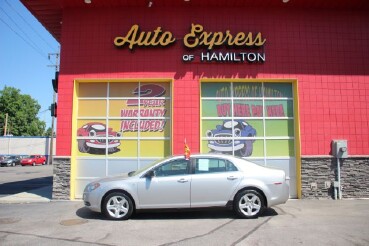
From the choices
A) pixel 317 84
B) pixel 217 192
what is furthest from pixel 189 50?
pixel 217 192

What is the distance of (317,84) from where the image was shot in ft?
39.1

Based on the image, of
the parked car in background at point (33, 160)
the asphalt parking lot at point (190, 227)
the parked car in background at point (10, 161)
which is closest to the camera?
the asphalt parking lot at point (190, 227)

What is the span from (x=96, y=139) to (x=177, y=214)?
428 cm

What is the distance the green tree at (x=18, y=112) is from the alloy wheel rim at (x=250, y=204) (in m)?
69.3

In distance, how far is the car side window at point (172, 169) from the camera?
858 centimetres

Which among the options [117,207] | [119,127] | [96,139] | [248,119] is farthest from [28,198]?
[248,119]

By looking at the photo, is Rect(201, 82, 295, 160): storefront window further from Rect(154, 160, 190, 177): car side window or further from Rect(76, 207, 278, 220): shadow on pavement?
Rect(154, 160, 190, 177): car side window

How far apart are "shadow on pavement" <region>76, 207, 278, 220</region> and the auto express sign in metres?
4.91

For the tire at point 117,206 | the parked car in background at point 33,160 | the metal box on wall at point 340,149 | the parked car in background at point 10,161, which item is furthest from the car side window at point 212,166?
the parked car in background at point 33,160

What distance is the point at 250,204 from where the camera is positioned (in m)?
8.49

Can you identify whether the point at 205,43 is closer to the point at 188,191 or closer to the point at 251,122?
the point at 251,122

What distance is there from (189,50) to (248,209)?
5.67 m

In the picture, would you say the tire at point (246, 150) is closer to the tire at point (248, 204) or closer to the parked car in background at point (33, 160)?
the tire at point (248, 204)

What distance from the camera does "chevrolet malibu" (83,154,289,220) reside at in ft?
27.6
